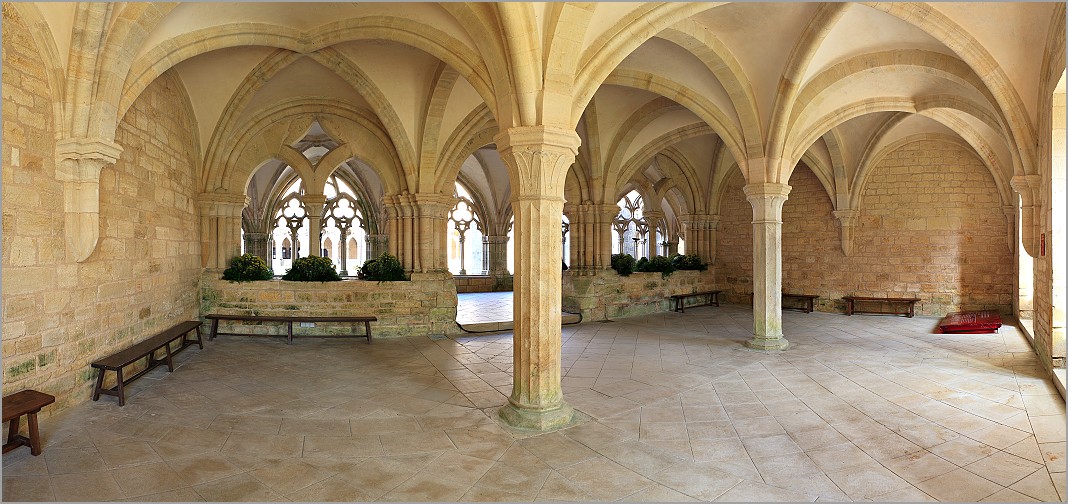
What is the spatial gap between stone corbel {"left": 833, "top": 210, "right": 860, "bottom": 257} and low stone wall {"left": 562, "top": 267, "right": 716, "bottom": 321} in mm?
3647

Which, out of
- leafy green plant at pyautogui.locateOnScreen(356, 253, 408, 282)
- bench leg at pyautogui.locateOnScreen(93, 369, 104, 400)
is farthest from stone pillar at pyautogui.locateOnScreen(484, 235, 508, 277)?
bench leg at pyautogui.locateOnScreen(93, 369, 104, 400)

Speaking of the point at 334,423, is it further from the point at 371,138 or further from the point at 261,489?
the point at 371,138

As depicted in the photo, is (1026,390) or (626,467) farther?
(1026,390)

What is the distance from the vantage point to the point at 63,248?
4598 millimetres

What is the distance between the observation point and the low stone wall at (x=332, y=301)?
26.5ft

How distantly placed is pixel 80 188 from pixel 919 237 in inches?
538

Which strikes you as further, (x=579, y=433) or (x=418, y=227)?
(x=418, y=227)

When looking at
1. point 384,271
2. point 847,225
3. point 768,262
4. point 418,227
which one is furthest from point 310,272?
point 847,225

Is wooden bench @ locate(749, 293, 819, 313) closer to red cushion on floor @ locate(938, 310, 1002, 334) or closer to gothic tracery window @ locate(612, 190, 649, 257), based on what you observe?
red cushion on floor @ locate(938, 310, 1002, 334)

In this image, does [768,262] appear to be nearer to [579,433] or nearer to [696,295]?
[579,433]

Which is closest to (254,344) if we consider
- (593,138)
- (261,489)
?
(261,489)

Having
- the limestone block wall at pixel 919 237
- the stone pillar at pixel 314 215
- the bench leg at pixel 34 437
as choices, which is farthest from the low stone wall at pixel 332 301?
the limestone block wall at pixel 919 237

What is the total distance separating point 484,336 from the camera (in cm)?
830

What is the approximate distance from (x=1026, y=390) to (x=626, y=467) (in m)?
4.58
